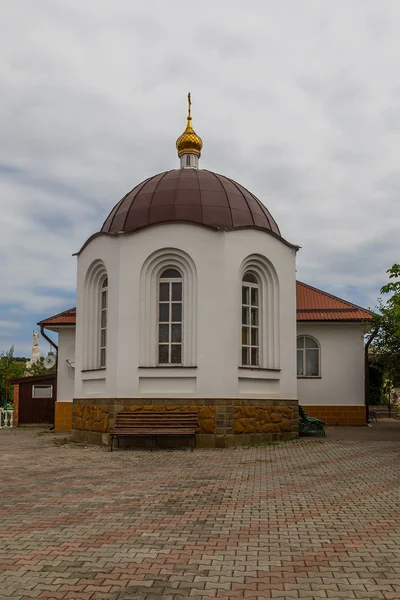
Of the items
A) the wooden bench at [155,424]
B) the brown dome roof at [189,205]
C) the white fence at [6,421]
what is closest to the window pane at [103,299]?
the brown dome roof at [189,205]

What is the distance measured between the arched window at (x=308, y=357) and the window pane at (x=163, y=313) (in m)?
8.27

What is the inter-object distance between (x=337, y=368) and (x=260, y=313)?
275 inches

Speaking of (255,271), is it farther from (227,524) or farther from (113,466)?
(227,524)

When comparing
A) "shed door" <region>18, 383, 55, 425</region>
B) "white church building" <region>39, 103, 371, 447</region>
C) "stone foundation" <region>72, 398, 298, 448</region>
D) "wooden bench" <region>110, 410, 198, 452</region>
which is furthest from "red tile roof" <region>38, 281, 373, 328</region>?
"wooden bench" <region>110, 410, 198, 452</region>

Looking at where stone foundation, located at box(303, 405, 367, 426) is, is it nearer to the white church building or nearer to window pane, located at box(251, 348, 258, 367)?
the white church building

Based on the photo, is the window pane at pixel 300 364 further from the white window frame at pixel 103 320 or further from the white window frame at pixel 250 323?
the white window frame at pixel 103 320

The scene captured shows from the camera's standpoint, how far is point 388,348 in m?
20.1

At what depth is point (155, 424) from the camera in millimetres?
14305

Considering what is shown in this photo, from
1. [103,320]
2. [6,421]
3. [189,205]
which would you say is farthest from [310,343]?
[6,421]

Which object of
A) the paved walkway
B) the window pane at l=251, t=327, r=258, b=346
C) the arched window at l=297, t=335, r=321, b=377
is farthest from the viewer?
the arched window at l=297, t=335, r=321, b=377

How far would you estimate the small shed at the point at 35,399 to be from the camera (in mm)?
25922

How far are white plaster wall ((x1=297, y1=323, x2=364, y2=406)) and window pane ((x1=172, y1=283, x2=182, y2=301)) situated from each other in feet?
25.7

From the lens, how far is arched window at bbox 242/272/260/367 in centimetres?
1587

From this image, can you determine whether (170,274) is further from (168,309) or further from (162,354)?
(162,354)
